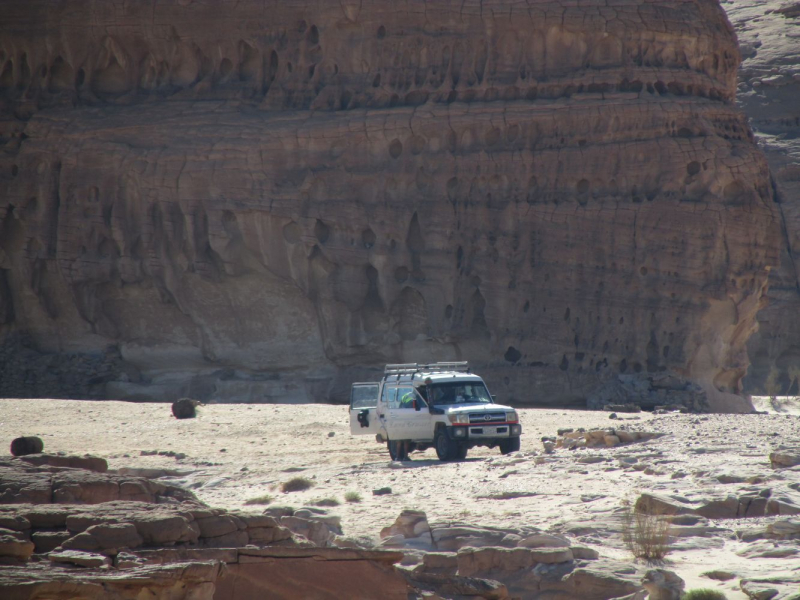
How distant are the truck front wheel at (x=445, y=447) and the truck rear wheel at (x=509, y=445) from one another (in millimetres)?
883

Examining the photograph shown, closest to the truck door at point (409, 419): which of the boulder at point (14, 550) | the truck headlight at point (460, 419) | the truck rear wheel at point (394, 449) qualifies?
the truck rear wheel at point (394, 449)

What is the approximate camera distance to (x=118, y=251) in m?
36.2

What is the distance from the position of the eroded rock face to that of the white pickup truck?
13345 millimetres

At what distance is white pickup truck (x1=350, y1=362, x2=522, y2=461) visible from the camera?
56.9 feet

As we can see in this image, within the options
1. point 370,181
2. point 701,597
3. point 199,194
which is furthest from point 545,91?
point 701,597

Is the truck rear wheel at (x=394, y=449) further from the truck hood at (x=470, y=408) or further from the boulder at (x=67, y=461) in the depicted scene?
the boulder at (x=67, y=461)

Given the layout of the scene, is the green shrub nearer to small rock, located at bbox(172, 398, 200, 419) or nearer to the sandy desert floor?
the sandy desert floor

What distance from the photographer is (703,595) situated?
7.73 meters

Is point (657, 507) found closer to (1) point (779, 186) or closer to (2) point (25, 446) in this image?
(2) point (25, 446)

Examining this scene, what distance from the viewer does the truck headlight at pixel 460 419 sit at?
17250 millimetres

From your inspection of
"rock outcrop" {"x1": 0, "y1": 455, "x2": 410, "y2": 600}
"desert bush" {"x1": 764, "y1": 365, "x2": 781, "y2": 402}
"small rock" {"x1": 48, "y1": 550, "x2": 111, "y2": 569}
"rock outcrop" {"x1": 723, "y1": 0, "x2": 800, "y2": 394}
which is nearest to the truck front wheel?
"rock outcrop" {"x1": 0, "y1": 455, "x2": 410, "y2": 600}

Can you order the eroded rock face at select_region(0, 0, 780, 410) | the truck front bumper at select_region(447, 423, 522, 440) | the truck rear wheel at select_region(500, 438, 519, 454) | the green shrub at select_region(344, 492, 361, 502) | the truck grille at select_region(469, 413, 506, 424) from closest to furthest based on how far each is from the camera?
1. the green shrub at select_region(344, 492, 361, 502)
2. the truck front bumper at select_region(447, 423, 522, 440)
3. the truck grille at select_region(469, 413, 506, 424)
4. the truck rear wheel at select_region(500, 438, 519, 454)
5. the eroded rock face at select_region(0, 0, 780, 410)

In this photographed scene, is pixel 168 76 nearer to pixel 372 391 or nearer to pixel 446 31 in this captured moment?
pixel 446 31

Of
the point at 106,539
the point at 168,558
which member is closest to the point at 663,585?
the point at 168,558
